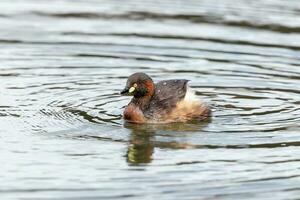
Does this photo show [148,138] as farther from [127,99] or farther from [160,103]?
[127,99]

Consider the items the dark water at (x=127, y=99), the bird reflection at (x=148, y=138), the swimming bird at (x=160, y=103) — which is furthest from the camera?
the swimming bird at (x=160, y=103)

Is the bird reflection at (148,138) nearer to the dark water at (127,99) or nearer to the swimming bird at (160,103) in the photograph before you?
the dark water at (127,99)

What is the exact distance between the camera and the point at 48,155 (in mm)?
11016

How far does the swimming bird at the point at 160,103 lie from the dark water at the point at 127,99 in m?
0.23

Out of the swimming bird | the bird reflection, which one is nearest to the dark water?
the bird reflection

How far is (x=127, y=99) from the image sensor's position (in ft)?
46.3

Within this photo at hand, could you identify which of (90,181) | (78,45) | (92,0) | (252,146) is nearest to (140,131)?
(252,146)

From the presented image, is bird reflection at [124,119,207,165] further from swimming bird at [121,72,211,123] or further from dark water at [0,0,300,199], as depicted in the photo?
swimming bird at [121,72,211,123]

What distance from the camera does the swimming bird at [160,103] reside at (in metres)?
12.8

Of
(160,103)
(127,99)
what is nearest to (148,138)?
(160,103)

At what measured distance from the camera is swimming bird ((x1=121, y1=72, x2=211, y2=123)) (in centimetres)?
1280

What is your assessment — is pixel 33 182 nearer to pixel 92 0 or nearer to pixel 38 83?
pixel 38 83

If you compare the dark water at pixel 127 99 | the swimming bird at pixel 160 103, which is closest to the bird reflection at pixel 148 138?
the dark water at pixel 127 99

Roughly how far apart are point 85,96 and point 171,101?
147cm
